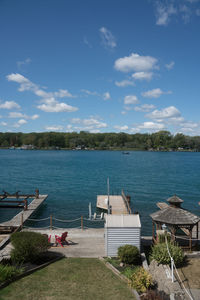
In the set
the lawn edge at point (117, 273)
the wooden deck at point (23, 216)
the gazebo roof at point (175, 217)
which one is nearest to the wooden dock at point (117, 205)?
the wooden deck at point (23, 216)

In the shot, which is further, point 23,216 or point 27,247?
point 23,216

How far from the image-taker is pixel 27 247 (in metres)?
12.2

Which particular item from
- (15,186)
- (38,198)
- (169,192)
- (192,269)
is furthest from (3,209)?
(169,192)

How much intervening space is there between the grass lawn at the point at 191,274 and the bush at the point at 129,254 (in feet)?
7.52

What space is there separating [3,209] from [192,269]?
1006 inches

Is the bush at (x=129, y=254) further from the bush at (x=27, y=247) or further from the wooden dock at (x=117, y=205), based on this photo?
the wooden dock at (x=117, y=205)

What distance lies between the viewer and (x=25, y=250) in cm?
1226

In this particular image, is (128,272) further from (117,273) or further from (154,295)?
(154,295)

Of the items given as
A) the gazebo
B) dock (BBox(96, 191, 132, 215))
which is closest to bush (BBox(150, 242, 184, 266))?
the gazebo

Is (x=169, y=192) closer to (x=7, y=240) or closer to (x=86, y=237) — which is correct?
(x=86, y=237)

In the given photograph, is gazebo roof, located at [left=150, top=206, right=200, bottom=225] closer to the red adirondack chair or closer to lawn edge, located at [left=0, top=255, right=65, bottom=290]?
the red adirondack chair

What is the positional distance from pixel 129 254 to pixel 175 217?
396 cm

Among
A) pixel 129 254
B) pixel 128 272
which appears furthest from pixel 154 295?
pixel 129 254

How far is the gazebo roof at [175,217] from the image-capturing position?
1423 cm
